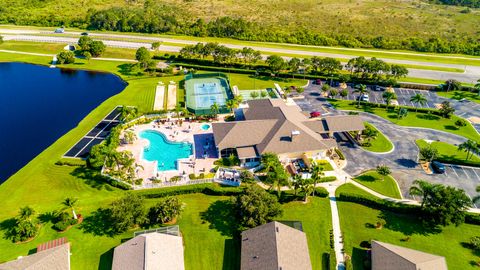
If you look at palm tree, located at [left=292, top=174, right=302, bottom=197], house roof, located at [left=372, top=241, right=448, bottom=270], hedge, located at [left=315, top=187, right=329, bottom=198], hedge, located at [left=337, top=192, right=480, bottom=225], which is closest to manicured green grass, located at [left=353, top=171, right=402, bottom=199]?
hedge, located at [left=337, top=192, right=480, bottom=225]

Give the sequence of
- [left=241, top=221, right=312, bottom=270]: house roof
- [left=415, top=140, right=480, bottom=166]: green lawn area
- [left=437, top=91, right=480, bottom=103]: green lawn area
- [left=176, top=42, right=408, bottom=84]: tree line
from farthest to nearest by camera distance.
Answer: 1. [left=176, top=42, right=408, bottom=84]: tree line
2. [left=437, top=91, right=480, bottom=103]: green lawn area
3. [left=415, top=140, right=480, bottom=166]: green lawn area
4. [left=241, top=221, right=312, bottom=270]: house roof

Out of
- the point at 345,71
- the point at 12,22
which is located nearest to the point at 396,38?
the point at 345,71

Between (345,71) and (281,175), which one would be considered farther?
(345,71)

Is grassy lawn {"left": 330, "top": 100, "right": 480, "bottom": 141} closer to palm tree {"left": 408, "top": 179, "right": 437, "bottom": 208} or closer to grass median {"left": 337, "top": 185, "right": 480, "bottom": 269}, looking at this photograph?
palm tree {"left": 408, "top": 179, "right": 437, "bottom": 208}

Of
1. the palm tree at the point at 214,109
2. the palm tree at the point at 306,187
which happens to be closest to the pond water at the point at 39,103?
the palm tree at the point at 214,109

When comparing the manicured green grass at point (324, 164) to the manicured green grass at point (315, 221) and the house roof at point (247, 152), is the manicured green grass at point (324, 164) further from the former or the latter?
the house roof at point (247, 152)

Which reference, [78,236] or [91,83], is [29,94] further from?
[78,236]
